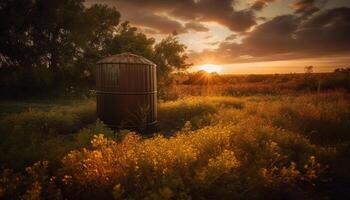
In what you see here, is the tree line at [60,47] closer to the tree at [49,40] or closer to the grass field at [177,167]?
the tree at [49,40]

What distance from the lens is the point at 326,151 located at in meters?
6.86

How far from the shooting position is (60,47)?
22.0 meters

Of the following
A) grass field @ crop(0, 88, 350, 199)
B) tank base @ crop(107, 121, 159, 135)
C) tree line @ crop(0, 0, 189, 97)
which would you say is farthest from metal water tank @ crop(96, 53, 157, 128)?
tree line @ crop(0, 0, 189, 97)

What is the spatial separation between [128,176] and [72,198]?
40.1 inches

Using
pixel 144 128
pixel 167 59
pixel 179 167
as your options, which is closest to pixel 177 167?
pixel 179 167

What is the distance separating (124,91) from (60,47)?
559 inches

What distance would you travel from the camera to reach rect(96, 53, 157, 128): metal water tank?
404 inches

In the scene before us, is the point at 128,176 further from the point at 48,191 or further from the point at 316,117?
the point at 316,117

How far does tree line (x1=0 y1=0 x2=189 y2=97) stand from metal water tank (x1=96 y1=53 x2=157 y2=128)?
9.15 metres

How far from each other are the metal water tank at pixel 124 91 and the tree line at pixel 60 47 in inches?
360

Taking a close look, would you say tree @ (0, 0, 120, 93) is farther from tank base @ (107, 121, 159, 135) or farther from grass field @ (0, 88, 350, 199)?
grass field @ (0, 88, 350, 199)

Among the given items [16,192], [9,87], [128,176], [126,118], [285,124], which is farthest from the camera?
[9,87]

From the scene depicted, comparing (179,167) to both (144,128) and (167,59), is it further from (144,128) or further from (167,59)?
(167,59)

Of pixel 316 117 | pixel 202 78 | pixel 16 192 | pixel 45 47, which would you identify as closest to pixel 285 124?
pixel 316 117
